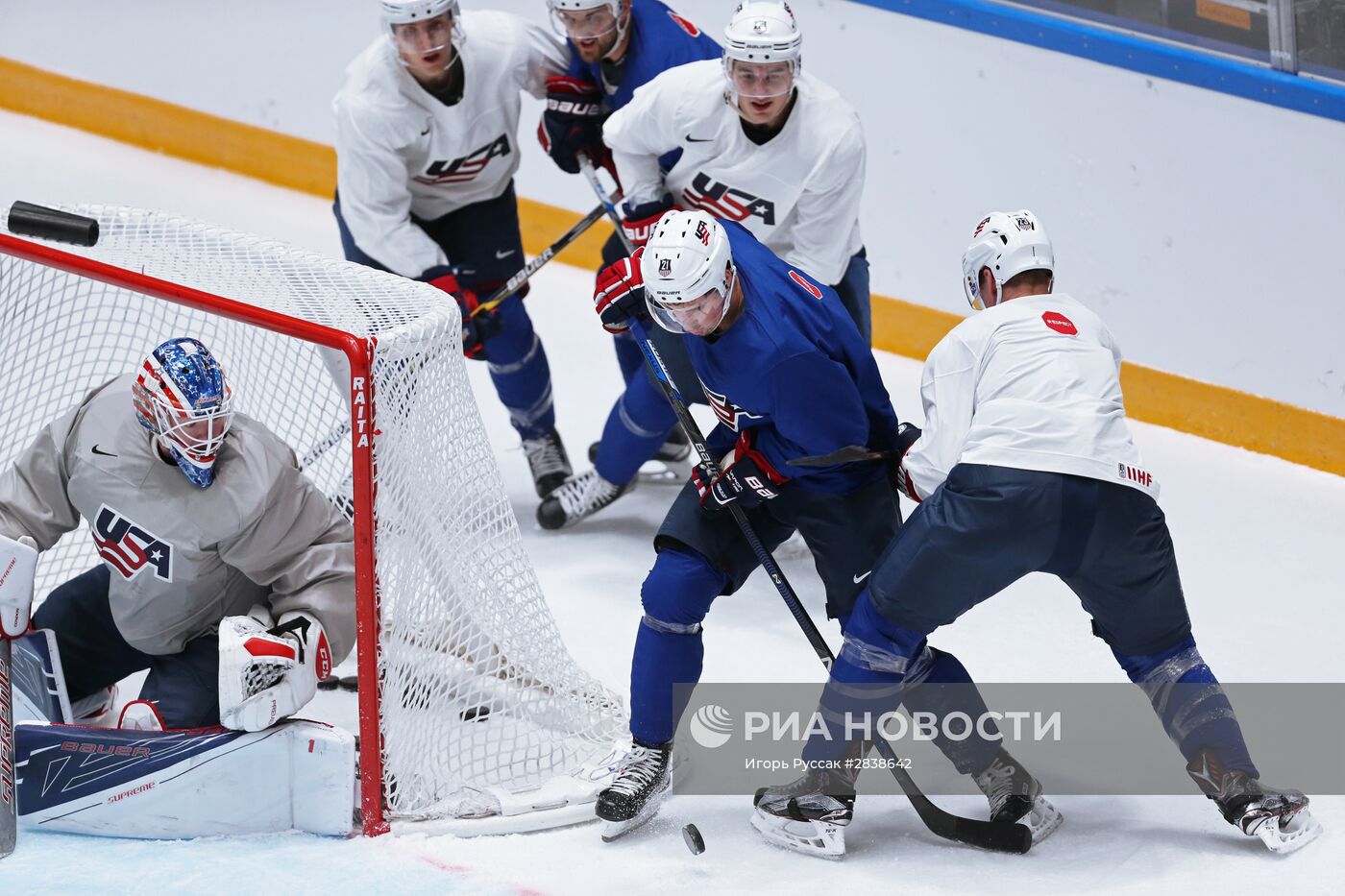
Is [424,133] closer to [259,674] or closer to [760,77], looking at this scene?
[760,77]

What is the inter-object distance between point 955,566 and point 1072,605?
1.24 metres

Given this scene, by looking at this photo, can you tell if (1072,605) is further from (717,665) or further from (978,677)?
(717,665)

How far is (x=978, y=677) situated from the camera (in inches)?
144

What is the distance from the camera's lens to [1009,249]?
3.01 metres

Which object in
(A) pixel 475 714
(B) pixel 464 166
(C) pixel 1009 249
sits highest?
(C) pixel 1009 249

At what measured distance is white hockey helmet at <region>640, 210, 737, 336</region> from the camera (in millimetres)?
2855

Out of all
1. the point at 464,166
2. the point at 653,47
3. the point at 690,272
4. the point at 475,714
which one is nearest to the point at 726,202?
the point at 653,47

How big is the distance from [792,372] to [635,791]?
2.49 feet

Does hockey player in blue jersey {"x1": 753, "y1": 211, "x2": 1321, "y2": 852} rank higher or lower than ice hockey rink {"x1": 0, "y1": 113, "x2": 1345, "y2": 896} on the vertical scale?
higher

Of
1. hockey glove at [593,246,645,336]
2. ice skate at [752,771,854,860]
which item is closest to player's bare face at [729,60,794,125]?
hockey glove at [593,246,645,336]

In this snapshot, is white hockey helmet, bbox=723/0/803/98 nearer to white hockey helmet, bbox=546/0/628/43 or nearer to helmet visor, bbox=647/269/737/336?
white hockey helmet, bbox=546/0/628/43

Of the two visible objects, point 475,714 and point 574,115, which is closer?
point 475,714

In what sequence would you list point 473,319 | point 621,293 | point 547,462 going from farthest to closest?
point 547,462
point 473,319
point 621,293

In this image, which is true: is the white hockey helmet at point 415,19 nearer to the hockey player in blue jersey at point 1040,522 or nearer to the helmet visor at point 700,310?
the helmet visor at point 700,310
